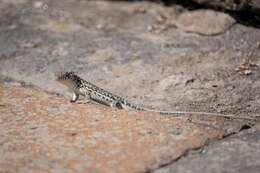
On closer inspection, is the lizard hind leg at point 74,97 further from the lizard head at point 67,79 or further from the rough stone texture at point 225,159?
the rough stone texture at point 225,159

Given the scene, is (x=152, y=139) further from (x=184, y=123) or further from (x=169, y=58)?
(x=169, y=58)

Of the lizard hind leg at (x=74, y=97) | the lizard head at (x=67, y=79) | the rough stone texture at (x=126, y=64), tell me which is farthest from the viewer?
the lizard head at (x=67, y=79)

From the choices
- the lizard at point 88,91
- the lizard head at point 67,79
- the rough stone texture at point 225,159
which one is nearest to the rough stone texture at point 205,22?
the lizard at point 88,91

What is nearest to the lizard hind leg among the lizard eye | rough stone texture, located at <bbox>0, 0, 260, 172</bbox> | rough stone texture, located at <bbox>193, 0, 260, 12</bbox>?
rough stone texture, located at <bbox>0, 0, 260, 172</bbox>

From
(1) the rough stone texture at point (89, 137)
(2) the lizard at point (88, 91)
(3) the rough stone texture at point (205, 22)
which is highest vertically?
(3) the rough stone texture at point (205, 22)

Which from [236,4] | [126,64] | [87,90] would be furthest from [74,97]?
[236,4]

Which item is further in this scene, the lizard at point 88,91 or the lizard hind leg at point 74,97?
the lizard at point 88,91

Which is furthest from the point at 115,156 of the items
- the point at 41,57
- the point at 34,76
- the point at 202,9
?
the point at 202,9

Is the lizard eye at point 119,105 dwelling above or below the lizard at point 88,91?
below
